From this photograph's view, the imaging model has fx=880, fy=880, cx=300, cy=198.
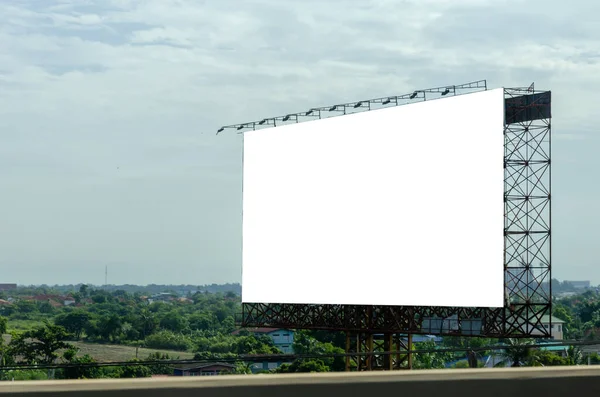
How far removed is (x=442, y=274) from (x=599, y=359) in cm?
1816

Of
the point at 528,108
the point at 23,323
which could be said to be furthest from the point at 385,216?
the point at 23,323

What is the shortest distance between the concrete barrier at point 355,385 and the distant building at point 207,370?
0.06 metres

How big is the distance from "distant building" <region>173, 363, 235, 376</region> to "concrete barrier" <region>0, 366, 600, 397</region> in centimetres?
6

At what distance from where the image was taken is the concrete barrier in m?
2.06

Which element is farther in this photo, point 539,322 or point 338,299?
point 338,299

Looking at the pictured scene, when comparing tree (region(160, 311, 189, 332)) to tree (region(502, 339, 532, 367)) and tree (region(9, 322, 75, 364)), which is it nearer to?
tree (region(9, 322, 75, 364))

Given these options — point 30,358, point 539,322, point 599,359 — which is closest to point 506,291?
point 539,322

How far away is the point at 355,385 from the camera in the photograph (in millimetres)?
2197

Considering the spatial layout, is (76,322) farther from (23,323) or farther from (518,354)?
(518,354)

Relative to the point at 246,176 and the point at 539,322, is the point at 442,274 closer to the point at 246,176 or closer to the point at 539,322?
the point at 539,322

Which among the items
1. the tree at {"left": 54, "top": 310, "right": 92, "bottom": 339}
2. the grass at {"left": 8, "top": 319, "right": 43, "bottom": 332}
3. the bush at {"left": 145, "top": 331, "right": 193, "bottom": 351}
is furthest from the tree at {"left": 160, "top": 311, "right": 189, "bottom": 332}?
the grass at {"left": 8, "top": 319, "right": 43, "bottom": 332}

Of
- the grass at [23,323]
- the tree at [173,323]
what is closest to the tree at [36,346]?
the tree at [173,323]

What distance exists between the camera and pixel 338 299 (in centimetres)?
2319

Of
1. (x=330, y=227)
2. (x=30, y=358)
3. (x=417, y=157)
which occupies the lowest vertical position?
(x=30, y=358)
